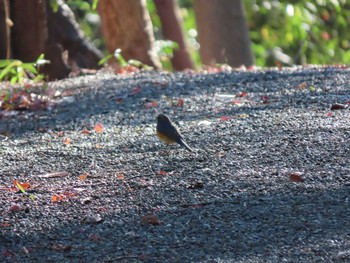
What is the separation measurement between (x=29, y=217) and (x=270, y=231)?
1.31 m

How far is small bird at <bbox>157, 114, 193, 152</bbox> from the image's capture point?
596 centimetres

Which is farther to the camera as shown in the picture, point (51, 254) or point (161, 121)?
point (161, 121)

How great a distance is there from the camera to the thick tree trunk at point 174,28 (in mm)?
14625

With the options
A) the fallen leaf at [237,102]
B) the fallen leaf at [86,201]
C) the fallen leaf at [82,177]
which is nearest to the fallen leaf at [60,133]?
the fallen leaf at [82,177]

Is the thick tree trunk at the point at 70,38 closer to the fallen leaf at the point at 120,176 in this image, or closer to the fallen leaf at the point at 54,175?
the fallen leaf at the point at 54,175

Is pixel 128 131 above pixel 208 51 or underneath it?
above

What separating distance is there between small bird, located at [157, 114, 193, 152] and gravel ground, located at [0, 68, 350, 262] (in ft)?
0.29

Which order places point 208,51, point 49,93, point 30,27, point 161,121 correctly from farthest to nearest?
point 208,51 < point 30,27 < point 49,93 < point 161,121

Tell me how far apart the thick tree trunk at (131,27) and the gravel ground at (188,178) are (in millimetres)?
2953

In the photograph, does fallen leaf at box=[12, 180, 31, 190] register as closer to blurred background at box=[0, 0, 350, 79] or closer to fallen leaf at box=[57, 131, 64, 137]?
fallen leaf at box=[57, 131, 64, 137]

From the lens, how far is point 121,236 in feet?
15.5

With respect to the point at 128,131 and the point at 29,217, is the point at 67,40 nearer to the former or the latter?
the point at 128,131

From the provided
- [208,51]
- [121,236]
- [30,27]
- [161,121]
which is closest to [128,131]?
[161,121]

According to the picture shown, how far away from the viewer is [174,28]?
1464 cm
